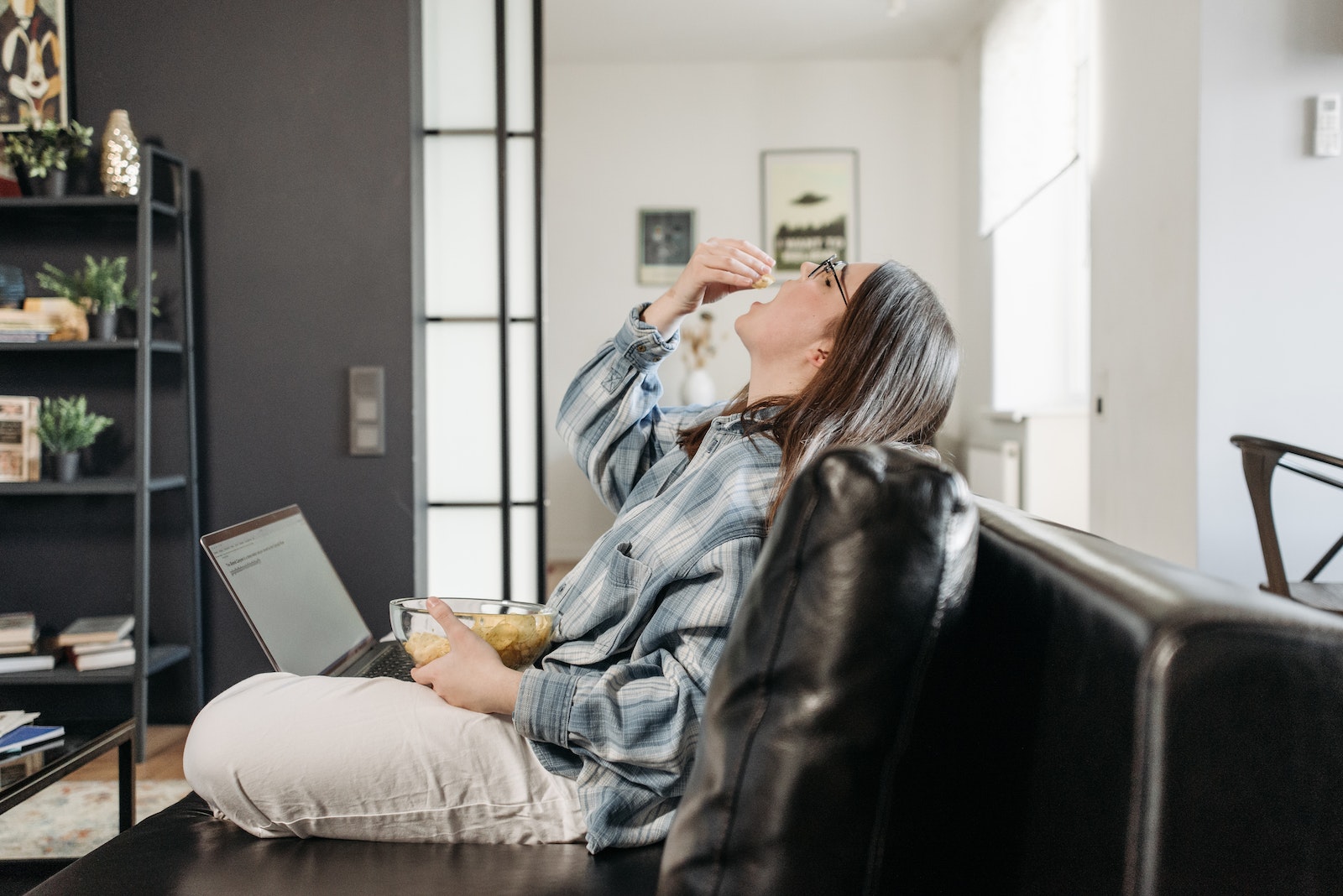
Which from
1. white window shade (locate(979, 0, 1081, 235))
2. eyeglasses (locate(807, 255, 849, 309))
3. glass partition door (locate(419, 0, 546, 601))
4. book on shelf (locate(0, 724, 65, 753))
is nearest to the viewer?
eyeglasses (locate(807, 255, 849, 309))

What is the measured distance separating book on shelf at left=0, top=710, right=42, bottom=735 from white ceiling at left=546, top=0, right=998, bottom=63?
14.6 ft

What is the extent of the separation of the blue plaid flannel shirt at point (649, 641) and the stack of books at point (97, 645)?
181 centimetres

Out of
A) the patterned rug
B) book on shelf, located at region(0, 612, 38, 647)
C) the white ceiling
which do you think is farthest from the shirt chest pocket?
the white ceiling

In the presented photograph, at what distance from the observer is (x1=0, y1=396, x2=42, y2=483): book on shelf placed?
2498mm

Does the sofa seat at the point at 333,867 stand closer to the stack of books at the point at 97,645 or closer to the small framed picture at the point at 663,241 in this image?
the stack of books at the point at 97,645

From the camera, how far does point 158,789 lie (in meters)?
2.23

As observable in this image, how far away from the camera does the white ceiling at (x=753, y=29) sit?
16.2 feet

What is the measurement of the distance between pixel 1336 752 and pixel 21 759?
1742 mm

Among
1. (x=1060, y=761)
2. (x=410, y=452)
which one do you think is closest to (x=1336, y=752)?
(x=1060, y=761)

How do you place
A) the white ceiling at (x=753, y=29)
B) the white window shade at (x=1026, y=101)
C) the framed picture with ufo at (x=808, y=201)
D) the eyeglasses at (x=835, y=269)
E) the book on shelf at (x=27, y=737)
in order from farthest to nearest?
the framed picture with ufo at (x=808, y=201) < the white ceiling at (x=753, y=29) < the white window shade at (x=1026, y=101) < the book on shelf at (x=27, y=737) < the eyeglasses at (x=835, y=269)

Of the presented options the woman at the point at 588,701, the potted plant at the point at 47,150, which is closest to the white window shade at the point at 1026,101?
the woman at the point at 588,701

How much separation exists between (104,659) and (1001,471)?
3968mm

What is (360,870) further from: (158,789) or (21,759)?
(158,789)

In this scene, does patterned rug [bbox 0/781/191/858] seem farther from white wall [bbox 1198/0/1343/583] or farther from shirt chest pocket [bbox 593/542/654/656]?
white wall [bbox 1198/0/1343/583]
